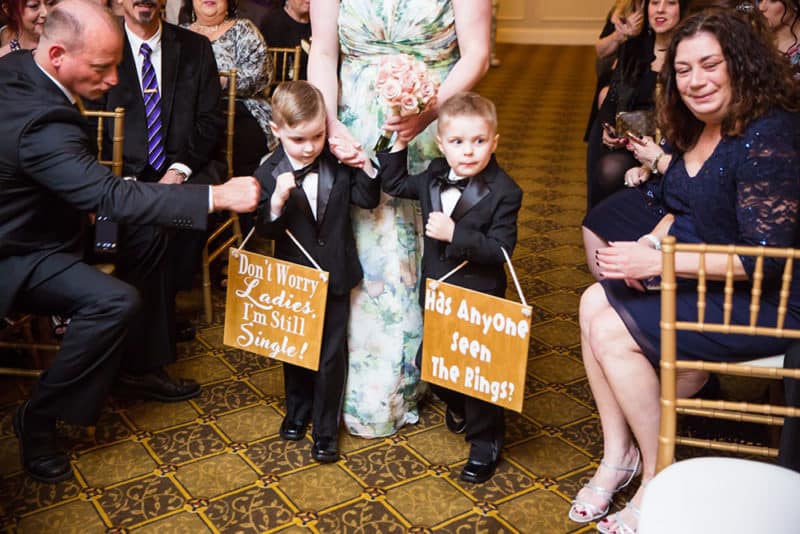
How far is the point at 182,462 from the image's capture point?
9.92ft

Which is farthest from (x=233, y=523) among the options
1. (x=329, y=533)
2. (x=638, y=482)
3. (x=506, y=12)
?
(x=506, y=12)

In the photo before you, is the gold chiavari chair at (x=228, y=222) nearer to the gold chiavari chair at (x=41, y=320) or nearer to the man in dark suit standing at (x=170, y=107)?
the man in dark suit standing at (x=170, y=107)

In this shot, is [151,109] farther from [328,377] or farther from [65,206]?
[328,377]

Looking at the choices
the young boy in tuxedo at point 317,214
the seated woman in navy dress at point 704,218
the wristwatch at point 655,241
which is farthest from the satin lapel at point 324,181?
the wristwatch at point 655,241

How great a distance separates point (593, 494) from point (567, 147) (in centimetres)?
513

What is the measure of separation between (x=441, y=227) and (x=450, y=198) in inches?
6.0

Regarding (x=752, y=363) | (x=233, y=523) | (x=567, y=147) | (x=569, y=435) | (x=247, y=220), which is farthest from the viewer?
(x=567, y=147)

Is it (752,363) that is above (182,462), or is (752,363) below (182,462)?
above

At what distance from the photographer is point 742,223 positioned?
2.50 metres

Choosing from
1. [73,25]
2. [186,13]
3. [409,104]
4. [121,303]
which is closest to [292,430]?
[121,303]

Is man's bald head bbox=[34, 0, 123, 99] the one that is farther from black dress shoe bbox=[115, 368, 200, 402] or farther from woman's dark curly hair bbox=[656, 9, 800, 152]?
woman's dark curly hair bbox=[656, 9, 800, 152]

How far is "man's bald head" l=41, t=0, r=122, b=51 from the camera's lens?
→ 2.74 meters

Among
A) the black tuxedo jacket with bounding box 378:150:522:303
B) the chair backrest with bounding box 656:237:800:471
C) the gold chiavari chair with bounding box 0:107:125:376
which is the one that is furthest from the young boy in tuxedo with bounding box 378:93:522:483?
the gold chiavari chair with bounding box 0:107:125:376

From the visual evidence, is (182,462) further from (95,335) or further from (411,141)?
(411,141)
